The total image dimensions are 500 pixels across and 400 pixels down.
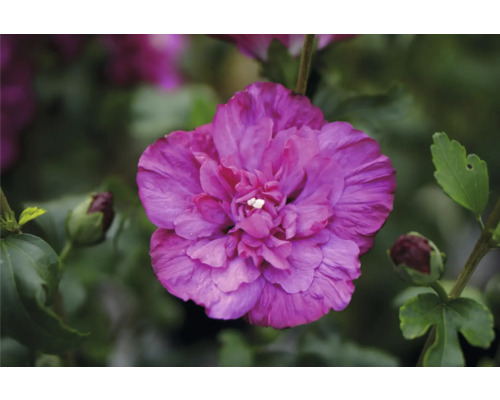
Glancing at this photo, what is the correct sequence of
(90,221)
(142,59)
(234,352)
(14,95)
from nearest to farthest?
(90,221)
(234,352)
(14,95)
(142,59)

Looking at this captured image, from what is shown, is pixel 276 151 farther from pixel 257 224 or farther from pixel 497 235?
pixel 497 235

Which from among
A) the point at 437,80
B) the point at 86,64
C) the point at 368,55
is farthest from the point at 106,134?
the point at 437,80

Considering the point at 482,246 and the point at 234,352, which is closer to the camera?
the point at 482,246

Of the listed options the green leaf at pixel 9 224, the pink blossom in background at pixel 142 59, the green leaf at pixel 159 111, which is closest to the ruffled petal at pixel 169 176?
the green leaf at pixel 9 224

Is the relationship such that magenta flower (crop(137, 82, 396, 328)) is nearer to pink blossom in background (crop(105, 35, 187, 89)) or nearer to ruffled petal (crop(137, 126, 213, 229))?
ruffled petal (crop(137, 126, 213, 229))

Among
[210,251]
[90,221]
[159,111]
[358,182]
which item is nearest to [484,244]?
[358,182]

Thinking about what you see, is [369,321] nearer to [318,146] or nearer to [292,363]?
[292,363]

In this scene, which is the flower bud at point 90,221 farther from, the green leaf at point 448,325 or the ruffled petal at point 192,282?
the green leaf at point 448,325
